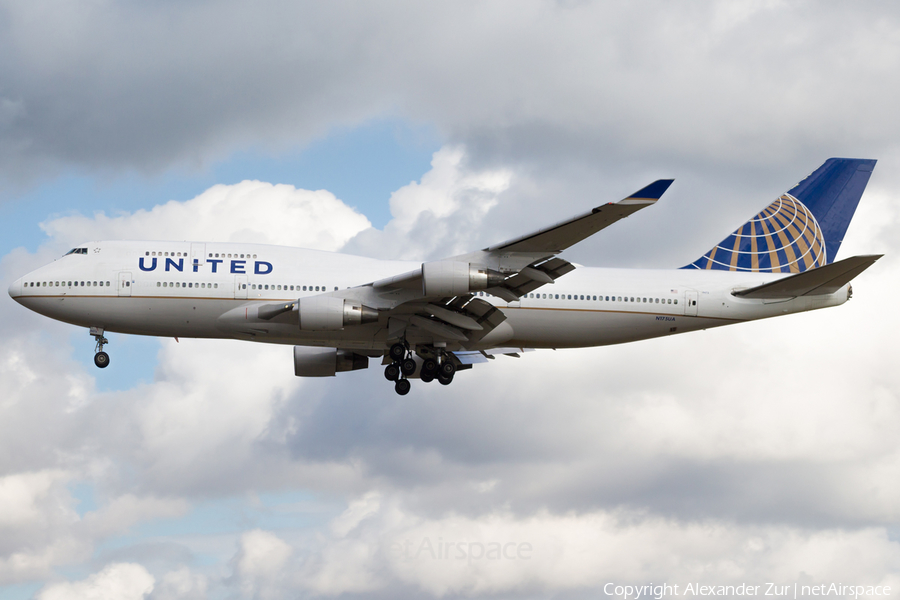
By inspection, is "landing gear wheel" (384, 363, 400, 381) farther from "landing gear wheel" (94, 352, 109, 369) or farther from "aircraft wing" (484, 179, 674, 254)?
"landing gear wheel" (94, 352, 109, 369)

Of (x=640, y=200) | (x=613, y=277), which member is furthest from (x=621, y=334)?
(x=640, y=200)

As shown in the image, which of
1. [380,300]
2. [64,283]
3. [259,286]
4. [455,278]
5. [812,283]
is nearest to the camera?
[455,278]

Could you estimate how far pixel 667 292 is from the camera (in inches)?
1492

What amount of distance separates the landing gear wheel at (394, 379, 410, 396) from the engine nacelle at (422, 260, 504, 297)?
6972 mm

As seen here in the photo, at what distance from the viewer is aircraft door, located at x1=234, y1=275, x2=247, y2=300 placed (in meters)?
35.7

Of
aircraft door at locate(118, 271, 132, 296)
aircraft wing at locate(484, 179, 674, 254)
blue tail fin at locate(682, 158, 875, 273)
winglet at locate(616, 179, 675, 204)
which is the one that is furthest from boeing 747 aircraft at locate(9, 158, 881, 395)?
winglet at locate(616, 179, 675, 204)

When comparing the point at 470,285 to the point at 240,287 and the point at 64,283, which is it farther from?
the point at 64,283

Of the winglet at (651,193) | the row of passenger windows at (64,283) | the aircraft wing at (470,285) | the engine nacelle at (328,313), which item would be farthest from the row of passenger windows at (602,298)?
the row of passenger windows at (64,283)

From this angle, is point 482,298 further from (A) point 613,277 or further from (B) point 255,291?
(B) point 255,291

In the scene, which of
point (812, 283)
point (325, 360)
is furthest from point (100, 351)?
point (812, 283)

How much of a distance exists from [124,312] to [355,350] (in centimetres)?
976

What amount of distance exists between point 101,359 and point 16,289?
4.12 metres

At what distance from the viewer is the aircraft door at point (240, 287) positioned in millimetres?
35656

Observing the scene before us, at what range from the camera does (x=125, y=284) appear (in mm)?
36000
